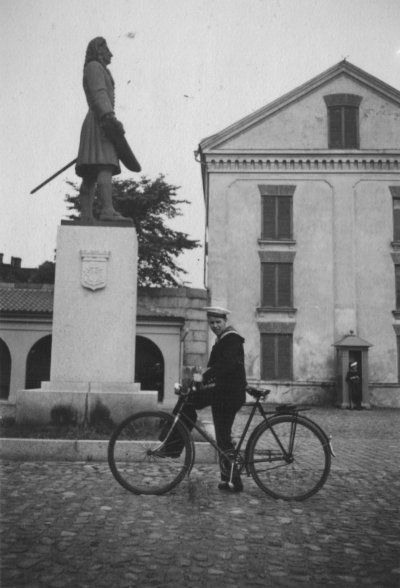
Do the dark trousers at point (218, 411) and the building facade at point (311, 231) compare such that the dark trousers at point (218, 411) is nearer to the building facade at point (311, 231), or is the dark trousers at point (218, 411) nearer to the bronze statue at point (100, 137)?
the bronze statue at point (100, 137)

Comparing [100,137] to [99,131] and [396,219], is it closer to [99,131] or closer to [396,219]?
[99,131]

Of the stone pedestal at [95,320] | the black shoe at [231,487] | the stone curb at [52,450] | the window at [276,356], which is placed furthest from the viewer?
the window at [276,356]

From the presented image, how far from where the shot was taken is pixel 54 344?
7844 mm

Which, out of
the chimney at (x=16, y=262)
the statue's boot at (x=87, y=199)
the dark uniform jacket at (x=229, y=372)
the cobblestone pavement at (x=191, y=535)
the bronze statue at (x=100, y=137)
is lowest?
the cobblestone pavement at (x=191, y=535)

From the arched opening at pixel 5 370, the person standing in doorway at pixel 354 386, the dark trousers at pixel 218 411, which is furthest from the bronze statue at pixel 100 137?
the arched opening at pixel 5 370

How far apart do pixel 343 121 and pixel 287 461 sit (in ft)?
75.8

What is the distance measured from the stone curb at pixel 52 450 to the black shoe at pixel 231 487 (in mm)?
1803

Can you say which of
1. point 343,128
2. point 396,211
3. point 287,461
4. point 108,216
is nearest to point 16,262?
point 343,128

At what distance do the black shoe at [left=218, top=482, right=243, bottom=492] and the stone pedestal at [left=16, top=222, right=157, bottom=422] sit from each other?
236 centimetres

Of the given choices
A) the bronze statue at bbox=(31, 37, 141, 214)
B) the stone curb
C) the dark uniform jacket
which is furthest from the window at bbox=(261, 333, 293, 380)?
the dark uniform jacket

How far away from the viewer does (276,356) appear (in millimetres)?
24375

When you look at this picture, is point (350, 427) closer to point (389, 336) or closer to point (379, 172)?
point (389, 336)

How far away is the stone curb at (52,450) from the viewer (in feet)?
21.7

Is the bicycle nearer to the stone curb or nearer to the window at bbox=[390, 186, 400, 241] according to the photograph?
the stone curb
